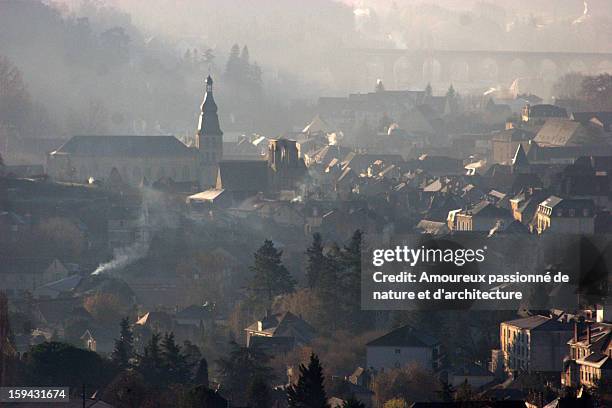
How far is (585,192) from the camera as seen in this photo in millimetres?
67000

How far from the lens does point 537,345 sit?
129ft

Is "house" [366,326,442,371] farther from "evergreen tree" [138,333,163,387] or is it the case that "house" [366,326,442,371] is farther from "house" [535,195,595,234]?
"house" [535,195,595,234]

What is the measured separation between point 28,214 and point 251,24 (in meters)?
98.1

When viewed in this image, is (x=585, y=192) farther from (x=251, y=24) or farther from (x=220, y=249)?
(x=251, y=24)

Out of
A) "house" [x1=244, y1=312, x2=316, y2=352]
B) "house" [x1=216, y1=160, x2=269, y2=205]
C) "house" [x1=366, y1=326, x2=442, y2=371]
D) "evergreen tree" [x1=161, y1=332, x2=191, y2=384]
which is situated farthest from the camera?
"house" [x1=216, y1=160, x2=269, y2=205]

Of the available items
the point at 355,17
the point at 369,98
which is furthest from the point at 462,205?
the point at 355,17

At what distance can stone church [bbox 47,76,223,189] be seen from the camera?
7838 centimetres

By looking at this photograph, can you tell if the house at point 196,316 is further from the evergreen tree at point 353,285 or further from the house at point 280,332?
the evergreen tree at point 353,285

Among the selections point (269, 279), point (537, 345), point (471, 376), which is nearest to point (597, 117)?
point (269, 279)

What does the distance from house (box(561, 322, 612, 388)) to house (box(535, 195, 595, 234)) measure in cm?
1923

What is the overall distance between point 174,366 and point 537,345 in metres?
6.58

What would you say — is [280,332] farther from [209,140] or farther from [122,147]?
[122,147]

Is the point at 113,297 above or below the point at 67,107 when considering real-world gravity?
below

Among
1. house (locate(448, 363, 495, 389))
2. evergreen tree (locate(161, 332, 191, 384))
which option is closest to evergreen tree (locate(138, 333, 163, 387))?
evergreen tree (locate(161, 332, 191, 384))
